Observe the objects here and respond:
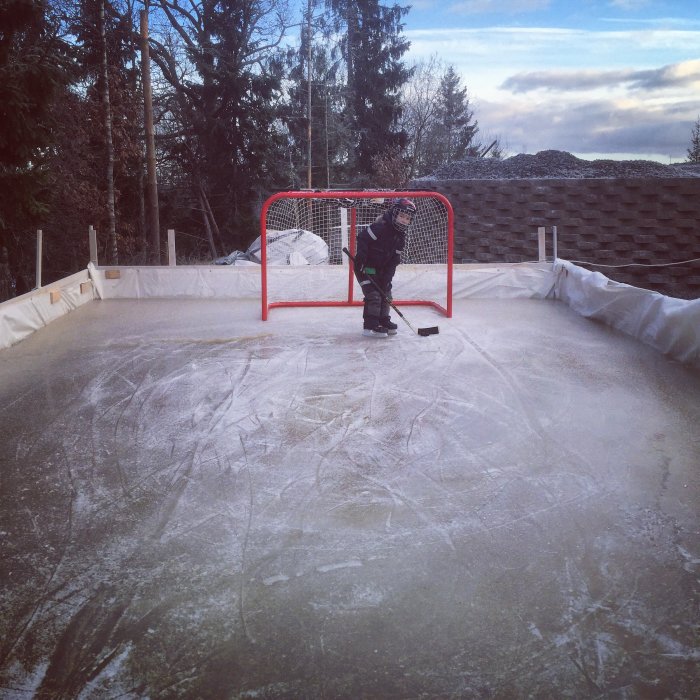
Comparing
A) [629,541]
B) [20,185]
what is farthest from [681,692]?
[20,185]

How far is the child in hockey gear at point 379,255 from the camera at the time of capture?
254 inches

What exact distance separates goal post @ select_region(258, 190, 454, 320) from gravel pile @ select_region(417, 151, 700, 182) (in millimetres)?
5322

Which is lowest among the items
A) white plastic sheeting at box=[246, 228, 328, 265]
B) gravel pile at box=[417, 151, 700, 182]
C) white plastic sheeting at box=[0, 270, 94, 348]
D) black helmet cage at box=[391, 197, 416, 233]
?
white plastic sheeting at box=[0, 270, 94, 348]

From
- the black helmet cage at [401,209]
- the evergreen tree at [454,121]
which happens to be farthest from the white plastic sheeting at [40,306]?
the evergreen tree at [454,121]

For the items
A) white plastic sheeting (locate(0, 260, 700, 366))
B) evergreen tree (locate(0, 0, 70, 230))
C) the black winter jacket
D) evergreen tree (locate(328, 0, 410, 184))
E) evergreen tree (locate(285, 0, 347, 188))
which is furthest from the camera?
evergreen tree (locate(328, 0, 410, 184))

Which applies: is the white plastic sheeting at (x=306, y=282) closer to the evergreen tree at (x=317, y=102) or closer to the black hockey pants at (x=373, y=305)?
the black hockey pants at (x=373, y=305)

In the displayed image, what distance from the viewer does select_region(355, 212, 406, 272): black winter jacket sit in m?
6.52

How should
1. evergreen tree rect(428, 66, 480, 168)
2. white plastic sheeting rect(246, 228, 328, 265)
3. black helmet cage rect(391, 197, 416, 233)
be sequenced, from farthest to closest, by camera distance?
evergreen tree rect(428, 66, 480, 168) < white plastic sheeting rect(246, 228, 328, 265) < black helmet cage rect(391, 197, 416, 233)

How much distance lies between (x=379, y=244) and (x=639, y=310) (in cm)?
242

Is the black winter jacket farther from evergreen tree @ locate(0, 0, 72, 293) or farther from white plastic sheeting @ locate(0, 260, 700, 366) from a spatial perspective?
evergreen tree @ locate(0, 0, 72, 293)

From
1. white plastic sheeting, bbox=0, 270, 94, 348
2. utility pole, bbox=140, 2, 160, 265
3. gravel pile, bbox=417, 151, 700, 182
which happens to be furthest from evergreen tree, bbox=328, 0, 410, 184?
white plastic sheeting, bbox=0, 270, 94, 348

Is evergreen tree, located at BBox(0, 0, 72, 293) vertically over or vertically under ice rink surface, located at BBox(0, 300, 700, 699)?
over

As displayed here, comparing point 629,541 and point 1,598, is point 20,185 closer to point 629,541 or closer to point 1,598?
point 1,598

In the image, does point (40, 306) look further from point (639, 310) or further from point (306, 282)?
point (639, 310)
